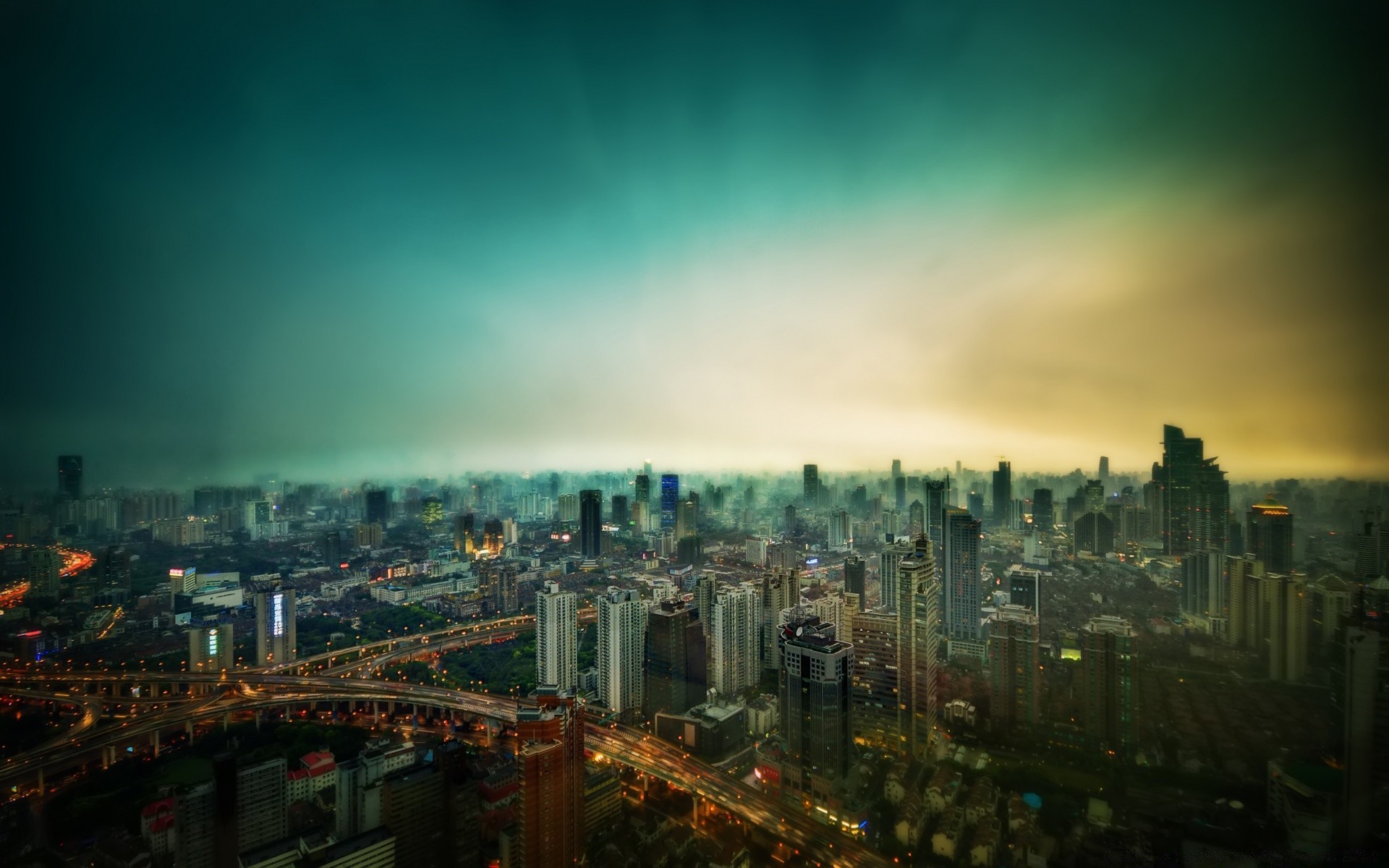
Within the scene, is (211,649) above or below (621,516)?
below

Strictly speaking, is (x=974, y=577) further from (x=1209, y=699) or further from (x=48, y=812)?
(x=48, y=812)

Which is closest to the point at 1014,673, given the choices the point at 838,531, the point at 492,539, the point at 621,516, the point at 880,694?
the point at 880,694

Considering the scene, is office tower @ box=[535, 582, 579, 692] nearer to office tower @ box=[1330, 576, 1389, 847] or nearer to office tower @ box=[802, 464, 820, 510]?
office tower @ box=[802, 464, 820, 510]

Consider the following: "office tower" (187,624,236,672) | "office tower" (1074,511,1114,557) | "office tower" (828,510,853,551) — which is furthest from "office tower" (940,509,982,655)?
"office tower" (187,624,236,672)

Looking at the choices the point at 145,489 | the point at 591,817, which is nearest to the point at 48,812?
the point at 591,817

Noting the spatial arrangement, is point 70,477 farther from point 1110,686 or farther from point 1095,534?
point 1095,534

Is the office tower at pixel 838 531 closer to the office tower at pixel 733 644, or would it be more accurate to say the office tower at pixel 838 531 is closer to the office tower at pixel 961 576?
the office tower at pixel 961 576
